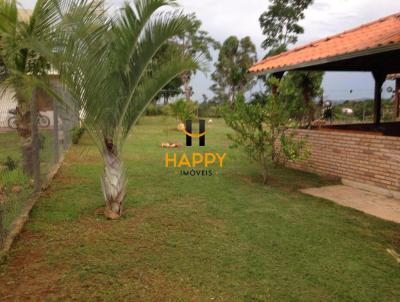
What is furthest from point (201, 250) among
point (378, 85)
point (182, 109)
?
point (182, 109)

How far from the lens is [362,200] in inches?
229

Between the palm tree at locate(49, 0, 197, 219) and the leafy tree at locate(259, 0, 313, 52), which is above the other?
the leafy tree at locate(259, 0, 313, 52)

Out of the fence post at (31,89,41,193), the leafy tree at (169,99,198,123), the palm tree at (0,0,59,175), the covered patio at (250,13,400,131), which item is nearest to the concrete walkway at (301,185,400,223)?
the covered patio at (250,13,400,131)

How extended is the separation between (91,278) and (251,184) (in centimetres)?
420

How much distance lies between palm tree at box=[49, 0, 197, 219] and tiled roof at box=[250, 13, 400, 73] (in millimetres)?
3278

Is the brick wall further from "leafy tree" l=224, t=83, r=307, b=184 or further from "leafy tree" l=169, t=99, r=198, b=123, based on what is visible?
"leafy tree" l=169, t=99, r=198, b=123

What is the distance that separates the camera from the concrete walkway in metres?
5.16

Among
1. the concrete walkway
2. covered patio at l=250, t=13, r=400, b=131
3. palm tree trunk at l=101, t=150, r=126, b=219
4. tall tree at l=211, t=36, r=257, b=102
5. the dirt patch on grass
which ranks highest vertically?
tall tree at l=211, t=36, r=257, b=102

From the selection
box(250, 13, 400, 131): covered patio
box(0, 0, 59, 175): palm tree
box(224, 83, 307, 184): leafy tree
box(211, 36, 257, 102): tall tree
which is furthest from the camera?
box(211, 36, 257, 102): tall tree

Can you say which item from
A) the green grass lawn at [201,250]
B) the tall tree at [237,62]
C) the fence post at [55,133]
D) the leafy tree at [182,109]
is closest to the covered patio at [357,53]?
the green grass lawn at [201,250]

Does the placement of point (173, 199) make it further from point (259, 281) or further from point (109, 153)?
point (259, 281)

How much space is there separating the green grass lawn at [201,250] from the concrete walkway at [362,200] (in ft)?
0.93

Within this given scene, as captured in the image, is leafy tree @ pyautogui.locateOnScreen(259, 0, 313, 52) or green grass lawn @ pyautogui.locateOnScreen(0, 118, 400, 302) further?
leafy tree @ pyautogui.locateOnScreen(259, 0, 313, 52)

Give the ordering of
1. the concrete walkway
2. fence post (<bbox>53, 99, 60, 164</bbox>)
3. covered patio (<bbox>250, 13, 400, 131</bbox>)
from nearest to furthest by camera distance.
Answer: the concrete walkway → covered patio (<bbox>250, 13, 400, 131</bbox>) → fence post (<bbox>53, 99, 60, 164</bbox>)
